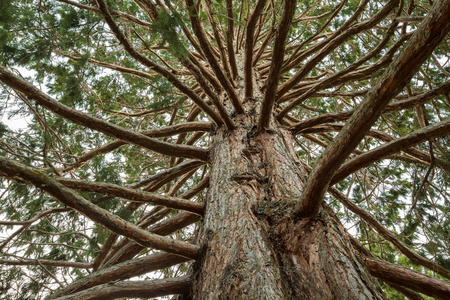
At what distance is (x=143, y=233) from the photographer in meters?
1.55

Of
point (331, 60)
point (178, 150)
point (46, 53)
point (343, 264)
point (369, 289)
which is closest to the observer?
point (369, 289)

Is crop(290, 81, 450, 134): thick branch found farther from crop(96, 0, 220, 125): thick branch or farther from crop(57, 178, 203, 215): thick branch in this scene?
crop(57, 178, 203, 215): thick branch

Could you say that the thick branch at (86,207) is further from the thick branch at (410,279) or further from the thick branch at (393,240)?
the thick branch at (393,240)

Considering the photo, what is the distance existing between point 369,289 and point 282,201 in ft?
2.07

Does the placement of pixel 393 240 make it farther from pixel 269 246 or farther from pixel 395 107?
pixel 269 246

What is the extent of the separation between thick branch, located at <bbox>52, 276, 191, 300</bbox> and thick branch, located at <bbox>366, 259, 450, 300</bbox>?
1.07 meters

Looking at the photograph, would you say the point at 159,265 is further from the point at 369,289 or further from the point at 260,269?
the point at 369,289

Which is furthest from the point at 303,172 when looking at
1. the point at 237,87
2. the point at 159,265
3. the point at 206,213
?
the point at 237,87

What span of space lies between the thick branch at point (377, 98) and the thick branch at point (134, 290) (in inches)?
30.1

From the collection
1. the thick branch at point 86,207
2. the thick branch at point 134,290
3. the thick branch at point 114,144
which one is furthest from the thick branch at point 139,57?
the thick branch at point 134,290

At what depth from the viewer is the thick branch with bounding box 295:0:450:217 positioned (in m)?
0.96

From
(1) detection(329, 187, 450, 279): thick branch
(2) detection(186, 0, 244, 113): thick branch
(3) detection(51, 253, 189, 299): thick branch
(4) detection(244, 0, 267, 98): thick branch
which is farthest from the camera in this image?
(4) detection(244, 0, 267, 98): thick branch

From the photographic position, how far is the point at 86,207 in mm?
1501

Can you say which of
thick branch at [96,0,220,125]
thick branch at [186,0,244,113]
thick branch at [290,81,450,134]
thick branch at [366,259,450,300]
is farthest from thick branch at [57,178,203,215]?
thick branch at [290,81,450,134]
